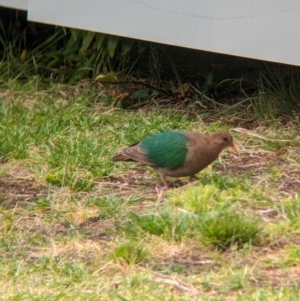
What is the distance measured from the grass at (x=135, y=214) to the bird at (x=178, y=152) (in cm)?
13

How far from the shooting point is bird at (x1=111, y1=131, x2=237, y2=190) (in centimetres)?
562

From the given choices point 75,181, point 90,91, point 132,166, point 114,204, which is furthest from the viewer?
point 90,91

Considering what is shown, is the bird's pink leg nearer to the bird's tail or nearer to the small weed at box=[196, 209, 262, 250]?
the bird's tail

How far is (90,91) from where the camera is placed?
782cm

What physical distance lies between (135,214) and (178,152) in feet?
2.60

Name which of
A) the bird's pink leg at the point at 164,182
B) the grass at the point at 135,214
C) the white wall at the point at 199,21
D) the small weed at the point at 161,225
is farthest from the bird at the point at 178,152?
the white wall at the point at 199,21

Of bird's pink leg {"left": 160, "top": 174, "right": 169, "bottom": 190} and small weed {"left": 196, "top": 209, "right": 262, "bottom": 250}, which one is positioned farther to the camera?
bird's pink leg {"left": 160, "top": 174, "right": 169, "bottom": 190}

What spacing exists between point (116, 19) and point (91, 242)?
289 centimetres

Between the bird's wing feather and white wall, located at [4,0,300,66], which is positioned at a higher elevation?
white wall, located at [4,0,300,66]

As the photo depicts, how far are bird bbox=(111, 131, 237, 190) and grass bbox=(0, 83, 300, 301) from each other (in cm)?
13

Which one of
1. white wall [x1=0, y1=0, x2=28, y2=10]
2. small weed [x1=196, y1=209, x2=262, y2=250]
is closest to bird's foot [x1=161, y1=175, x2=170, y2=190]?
small weed [x1=196, y1=209, x2=262, y2=250]

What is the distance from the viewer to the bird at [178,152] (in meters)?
5.62

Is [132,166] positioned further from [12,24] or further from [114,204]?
[12,24]

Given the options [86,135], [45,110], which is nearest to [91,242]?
[86,135]
